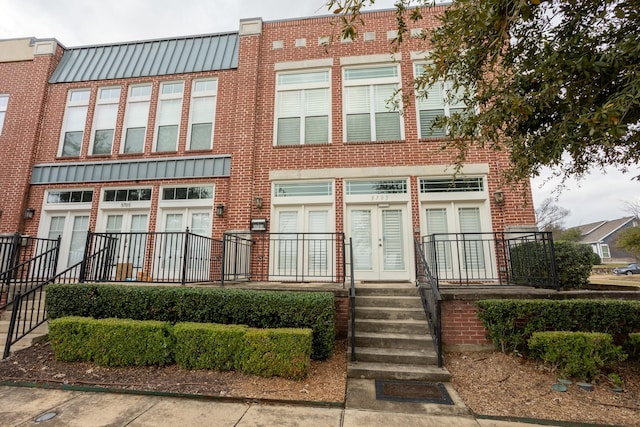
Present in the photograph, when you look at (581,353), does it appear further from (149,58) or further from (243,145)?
(149,58)

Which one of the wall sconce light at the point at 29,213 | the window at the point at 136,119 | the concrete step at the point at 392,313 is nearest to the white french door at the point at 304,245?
the concrete step at the point at 392,313

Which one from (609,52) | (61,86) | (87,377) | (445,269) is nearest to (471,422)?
(445,269)

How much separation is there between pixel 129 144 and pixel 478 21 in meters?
9.30

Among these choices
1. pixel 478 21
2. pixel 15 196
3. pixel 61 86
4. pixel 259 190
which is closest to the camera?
pixel 478 21

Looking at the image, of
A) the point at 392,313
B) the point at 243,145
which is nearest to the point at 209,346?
the point at 392,313

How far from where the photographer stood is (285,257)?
750 centimetres

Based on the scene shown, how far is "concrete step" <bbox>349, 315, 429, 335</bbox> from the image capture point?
4.82 m

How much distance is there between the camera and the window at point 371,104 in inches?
316

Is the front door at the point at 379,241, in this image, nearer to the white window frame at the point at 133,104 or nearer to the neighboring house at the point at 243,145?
the neighboring house at the point at 243,145

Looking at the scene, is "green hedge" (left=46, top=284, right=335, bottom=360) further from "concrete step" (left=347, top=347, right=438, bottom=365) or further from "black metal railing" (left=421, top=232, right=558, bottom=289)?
"black metal railing" (left=421, top=232, right=558, bottom=289)

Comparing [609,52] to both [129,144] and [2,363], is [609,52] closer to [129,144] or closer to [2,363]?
[2,363]

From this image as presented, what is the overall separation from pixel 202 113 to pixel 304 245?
16.3 feet

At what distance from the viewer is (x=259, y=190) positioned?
8.03m

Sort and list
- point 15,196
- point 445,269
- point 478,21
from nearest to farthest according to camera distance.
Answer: point 478,21 < point 445,269 < point 15,196
